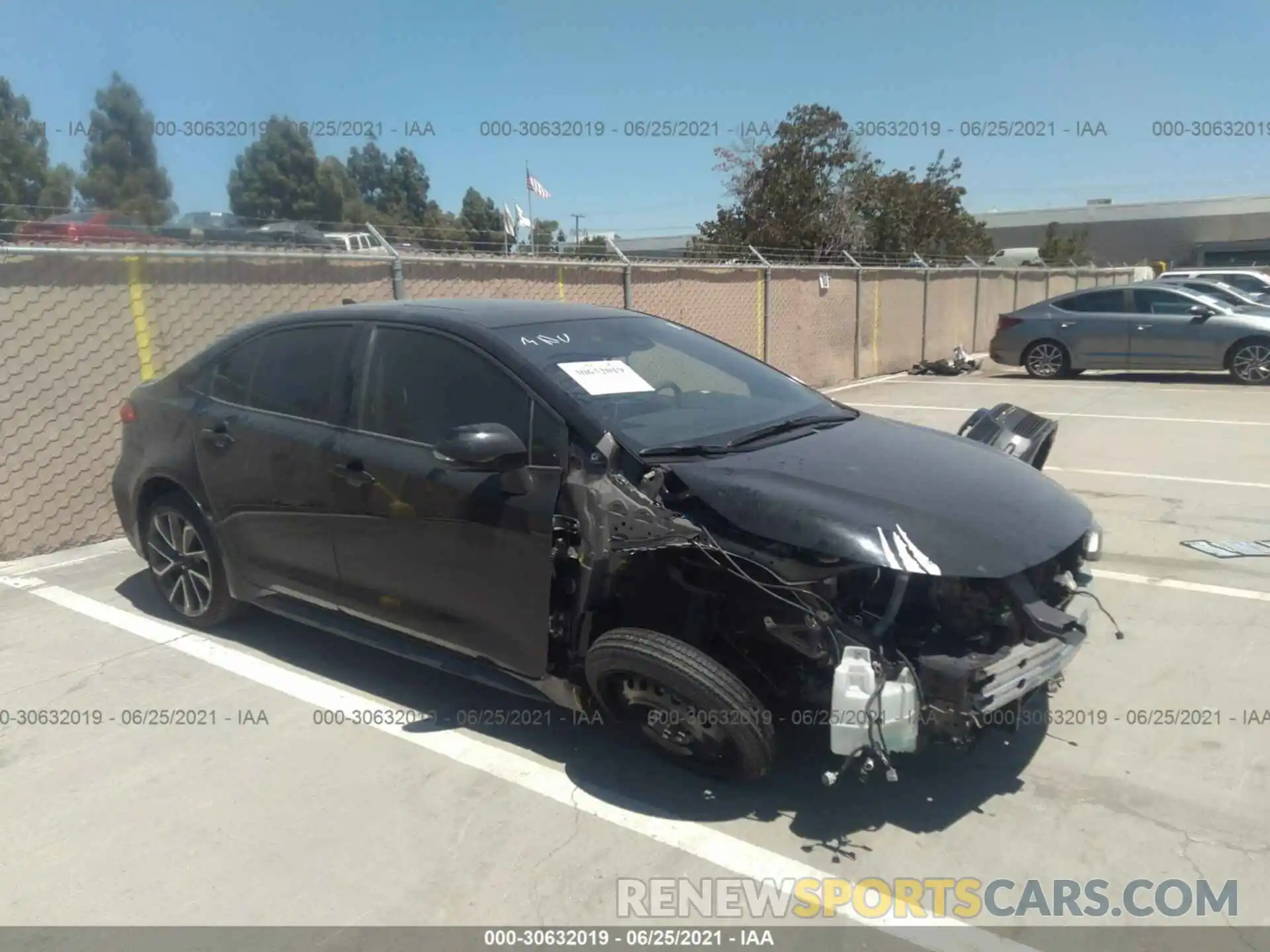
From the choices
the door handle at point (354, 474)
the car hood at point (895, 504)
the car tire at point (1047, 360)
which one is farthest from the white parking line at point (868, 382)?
the door handle at point (354, 474)

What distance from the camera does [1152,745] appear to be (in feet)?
12.1

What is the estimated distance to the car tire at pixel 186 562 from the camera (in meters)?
4.72

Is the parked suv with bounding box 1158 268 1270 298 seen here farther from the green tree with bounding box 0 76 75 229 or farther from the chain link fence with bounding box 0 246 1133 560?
the green tree with bounding box 0 76 75 229

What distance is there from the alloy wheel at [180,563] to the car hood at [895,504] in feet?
8.91

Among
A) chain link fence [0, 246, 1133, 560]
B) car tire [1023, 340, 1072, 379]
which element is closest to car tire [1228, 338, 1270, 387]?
car tire [1023, 340, 1072, 379]

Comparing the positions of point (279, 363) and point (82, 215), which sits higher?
point (82, 215)

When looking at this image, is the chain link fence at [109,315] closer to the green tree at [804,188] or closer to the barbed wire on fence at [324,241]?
the barbed wire on fence at [324,241]

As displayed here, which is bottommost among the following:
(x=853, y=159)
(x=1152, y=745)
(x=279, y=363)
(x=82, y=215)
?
(x=1152, y=745)

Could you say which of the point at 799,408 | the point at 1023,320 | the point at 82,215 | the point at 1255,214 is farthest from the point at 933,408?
the point at 1255,214

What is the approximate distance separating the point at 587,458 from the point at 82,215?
14.0 metres

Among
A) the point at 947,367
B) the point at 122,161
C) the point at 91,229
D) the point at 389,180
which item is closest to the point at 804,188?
the point at 947,367

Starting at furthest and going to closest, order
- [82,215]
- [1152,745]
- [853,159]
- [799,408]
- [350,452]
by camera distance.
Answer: [853,159] < [82,215] < [799,408] < [350,452] < [1152,745]

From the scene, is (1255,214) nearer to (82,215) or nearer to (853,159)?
(853,159)

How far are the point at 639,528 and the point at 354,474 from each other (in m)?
1.39
